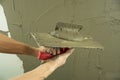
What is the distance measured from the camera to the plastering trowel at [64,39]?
828 mm

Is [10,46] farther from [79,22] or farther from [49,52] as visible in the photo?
[79,22]

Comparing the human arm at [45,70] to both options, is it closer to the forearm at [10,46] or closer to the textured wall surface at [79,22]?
the forearm at [10,46]

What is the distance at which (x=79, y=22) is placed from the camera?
1.68 m

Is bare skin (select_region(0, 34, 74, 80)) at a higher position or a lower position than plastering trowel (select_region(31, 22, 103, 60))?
lower

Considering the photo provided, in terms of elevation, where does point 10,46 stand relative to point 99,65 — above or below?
Answer: above

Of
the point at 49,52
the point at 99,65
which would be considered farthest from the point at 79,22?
the point at 49,52

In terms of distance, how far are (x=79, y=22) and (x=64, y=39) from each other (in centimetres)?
78

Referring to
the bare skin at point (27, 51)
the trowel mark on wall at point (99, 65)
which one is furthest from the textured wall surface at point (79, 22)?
the bare skin at point (27, 51)

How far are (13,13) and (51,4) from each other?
0.30 m

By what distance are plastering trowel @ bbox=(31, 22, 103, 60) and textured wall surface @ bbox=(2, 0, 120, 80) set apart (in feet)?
2.09

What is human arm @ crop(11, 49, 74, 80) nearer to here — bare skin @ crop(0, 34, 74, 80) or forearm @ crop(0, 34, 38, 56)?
bare skin @ crop(0, 34, 74, 80)

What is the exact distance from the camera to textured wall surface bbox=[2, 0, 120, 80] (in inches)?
62.2

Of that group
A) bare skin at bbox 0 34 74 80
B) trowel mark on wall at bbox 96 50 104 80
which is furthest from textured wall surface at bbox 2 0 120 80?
bare skin at bbox 0 34 74 80

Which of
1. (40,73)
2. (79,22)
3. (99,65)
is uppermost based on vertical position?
(79,22)
